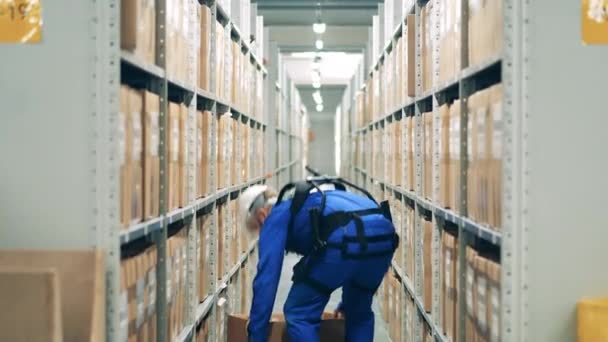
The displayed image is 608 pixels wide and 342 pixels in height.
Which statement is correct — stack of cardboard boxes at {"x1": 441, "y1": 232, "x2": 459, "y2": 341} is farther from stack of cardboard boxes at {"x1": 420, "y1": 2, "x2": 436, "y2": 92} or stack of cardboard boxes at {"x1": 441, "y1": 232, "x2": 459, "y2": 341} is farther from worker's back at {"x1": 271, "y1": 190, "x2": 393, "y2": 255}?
stack of cardboard boxes at {"x1": 420, "y1": 2, "x2": 436, "y2": 92}

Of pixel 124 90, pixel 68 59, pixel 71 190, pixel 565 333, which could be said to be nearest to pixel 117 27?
pixel 68 59

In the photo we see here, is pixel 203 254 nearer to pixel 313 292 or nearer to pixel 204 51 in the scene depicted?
pixel 313 292

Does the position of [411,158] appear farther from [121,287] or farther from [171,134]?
[121,287]

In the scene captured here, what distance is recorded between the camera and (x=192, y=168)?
11.7 ft

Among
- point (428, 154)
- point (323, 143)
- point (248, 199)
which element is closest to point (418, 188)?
point (428, 154)

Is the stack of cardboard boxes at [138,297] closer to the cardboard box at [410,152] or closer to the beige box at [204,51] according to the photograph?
the beige box at [204,51]

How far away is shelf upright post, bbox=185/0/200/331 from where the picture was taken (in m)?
3.55

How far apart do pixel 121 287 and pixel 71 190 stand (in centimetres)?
43

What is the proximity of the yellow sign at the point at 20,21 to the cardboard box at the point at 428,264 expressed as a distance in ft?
8.44

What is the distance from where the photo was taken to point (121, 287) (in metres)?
2.31

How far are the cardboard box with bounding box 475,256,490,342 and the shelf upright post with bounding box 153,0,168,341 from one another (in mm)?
1332

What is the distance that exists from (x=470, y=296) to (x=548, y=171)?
0.92 meters

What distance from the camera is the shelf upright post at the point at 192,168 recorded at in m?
3.55

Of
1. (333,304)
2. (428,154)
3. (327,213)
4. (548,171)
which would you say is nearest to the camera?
(548,171)
